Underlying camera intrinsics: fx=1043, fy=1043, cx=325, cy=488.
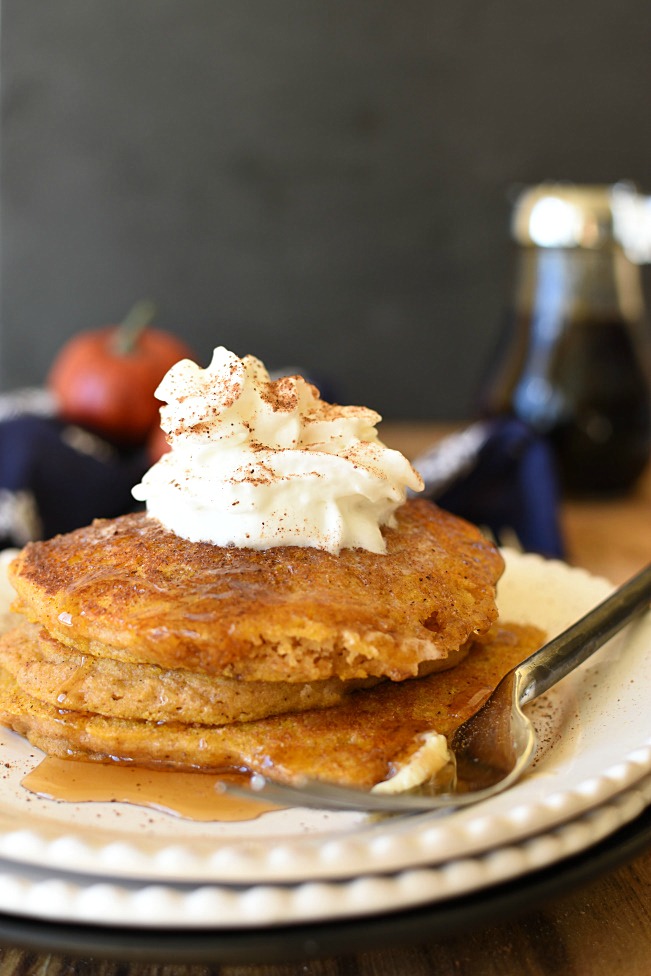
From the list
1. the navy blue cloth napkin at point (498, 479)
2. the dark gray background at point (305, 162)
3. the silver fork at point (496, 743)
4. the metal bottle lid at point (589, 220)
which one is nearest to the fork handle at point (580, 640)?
the silver fork at point (496, 743)

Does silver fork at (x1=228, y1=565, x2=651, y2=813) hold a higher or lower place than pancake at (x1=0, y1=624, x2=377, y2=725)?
higher

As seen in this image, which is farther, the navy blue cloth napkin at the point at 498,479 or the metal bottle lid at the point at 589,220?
the metal bottle lid at the point at 589,220

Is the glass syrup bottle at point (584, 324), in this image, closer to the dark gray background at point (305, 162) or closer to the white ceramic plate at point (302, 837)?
the dark gray background at point (305, 162)

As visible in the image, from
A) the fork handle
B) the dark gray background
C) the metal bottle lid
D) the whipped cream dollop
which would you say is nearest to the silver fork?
the fork handle

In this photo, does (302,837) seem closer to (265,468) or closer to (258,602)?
(258,602)

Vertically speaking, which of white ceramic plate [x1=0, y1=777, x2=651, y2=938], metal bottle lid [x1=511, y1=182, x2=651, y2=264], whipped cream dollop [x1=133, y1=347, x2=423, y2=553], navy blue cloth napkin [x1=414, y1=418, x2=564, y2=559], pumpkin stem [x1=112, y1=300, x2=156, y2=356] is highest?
metal bottle lid [x1=511, y1=182, x2=651, y2=264]

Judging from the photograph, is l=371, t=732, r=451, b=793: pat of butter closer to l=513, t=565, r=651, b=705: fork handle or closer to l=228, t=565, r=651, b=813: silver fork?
l=228, t=565, r=651, b=813: silver fork

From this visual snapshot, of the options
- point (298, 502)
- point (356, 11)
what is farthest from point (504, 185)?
point (298, 502)
